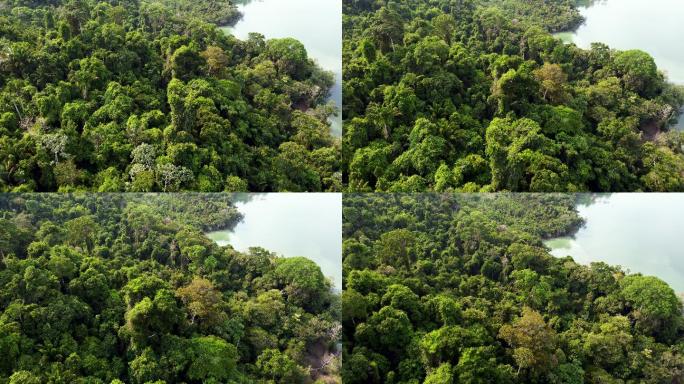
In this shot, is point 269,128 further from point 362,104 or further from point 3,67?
point 3,67

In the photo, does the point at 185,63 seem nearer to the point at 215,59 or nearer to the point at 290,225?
the point at 215,59

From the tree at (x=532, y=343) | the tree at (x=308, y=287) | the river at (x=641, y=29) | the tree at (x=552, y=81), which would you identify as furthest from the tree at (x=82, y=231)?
the river at (x=641, y=29)

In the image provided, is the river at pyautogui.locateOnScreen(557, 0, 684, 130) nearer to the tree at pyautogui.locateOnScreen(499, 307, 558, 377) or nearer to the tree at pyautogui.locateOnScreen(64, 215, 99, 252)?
the tree at pyautogui.locateOnScreen(499, 307, 558, 377)

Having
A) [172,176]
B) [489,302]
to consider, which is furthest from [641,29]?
[172,176]

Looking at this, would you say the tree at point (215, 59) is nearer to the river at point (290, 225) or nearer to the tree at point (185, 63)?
the tree at point (185, 63)

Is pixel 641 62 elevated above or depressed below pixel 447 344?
above

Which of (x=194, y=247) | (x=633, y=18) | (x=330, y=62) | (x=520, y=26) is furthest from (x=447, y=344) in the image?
(x=633, y=18)
